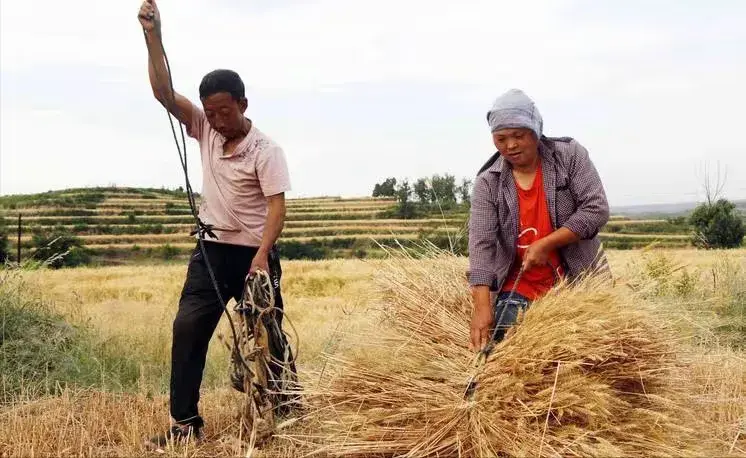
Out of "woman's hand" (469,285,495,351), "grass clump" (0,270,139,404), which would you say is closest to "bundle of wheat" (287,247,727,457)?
"woman's hand" (469,285,495,351)

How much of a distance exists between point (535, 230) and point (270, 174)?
4.34 feet

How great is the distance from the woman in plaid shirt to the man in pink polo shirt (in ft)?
3.38

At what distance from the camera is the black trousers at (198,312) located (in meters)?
3.98

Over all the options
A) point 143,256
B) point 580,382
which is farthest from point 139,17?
point 143,256

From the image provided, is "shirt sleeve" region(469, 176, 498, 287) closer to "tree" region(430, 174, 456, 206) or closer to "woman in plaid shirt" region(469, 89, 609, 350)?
"woman in plaid shirt" region(469, 89, 609, 350)

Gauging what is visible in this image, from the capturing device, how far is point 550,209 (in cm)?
368

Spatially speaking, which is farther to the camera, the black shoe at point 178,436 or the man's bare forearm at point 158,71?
the man's bare forearm at point 158,71

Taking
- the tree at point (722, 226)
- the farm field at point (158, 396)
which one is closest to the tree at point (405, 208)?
the tree at point (722, 226)

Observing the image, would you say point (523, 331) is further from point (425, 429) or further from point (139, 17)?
point (139, 17)

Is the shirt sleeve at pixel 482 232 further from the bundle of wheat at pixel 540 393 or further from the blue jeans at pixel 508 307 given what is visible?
the bundle of wheat at pixel 540 393

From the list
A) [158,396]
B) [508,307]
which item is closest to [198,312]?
[158,396]

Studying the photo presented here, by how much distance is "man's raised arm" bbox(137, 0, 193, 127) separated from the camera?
3.91 m

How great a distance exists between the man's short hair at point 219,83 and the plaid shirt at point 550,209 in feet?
4.17

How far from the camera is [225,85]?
391cm
